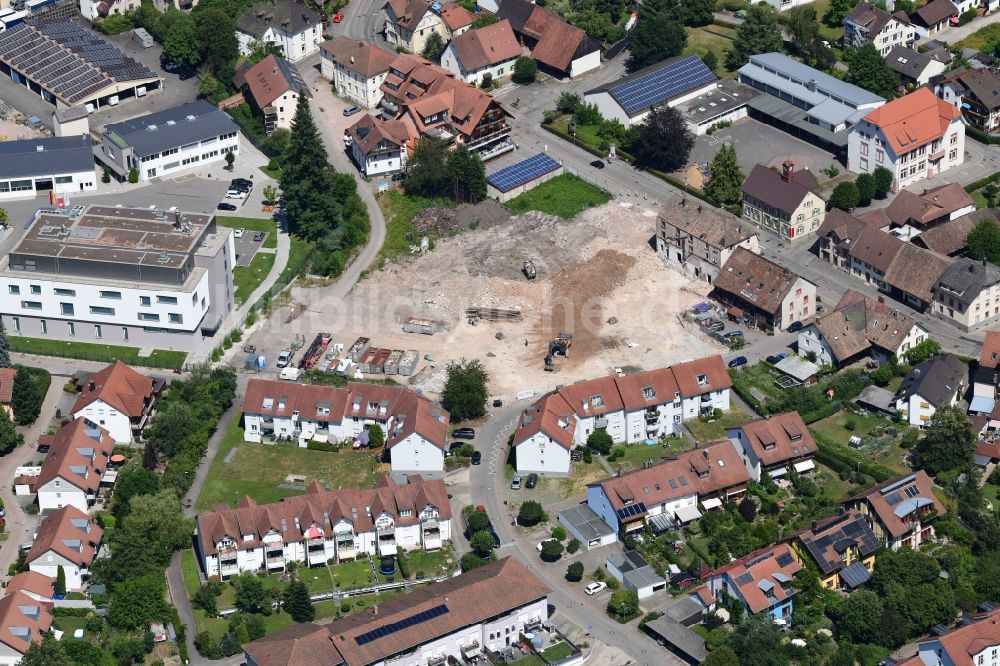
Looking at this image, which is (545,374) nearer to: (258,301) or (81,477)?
(258,301)

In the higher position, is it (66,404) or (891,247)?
(891,247)

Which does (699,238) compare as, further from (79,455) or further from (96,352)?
(79,455)

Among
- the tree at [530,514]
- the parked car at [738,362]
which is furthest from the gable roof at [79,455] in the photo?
the parked car at [738,362]

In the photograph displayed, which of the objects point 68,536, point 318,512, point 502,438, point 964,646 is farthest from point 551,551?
point 68,536

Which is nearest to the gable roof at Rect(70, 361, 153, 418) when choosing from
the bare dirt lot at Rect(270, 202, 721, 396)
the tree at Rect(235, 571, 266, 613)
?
the bare dirt lot at Rect(270, 202, 721, 396)

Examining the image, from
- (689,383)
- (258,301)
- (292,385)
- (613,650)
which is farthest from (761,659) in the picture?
(258,301)
